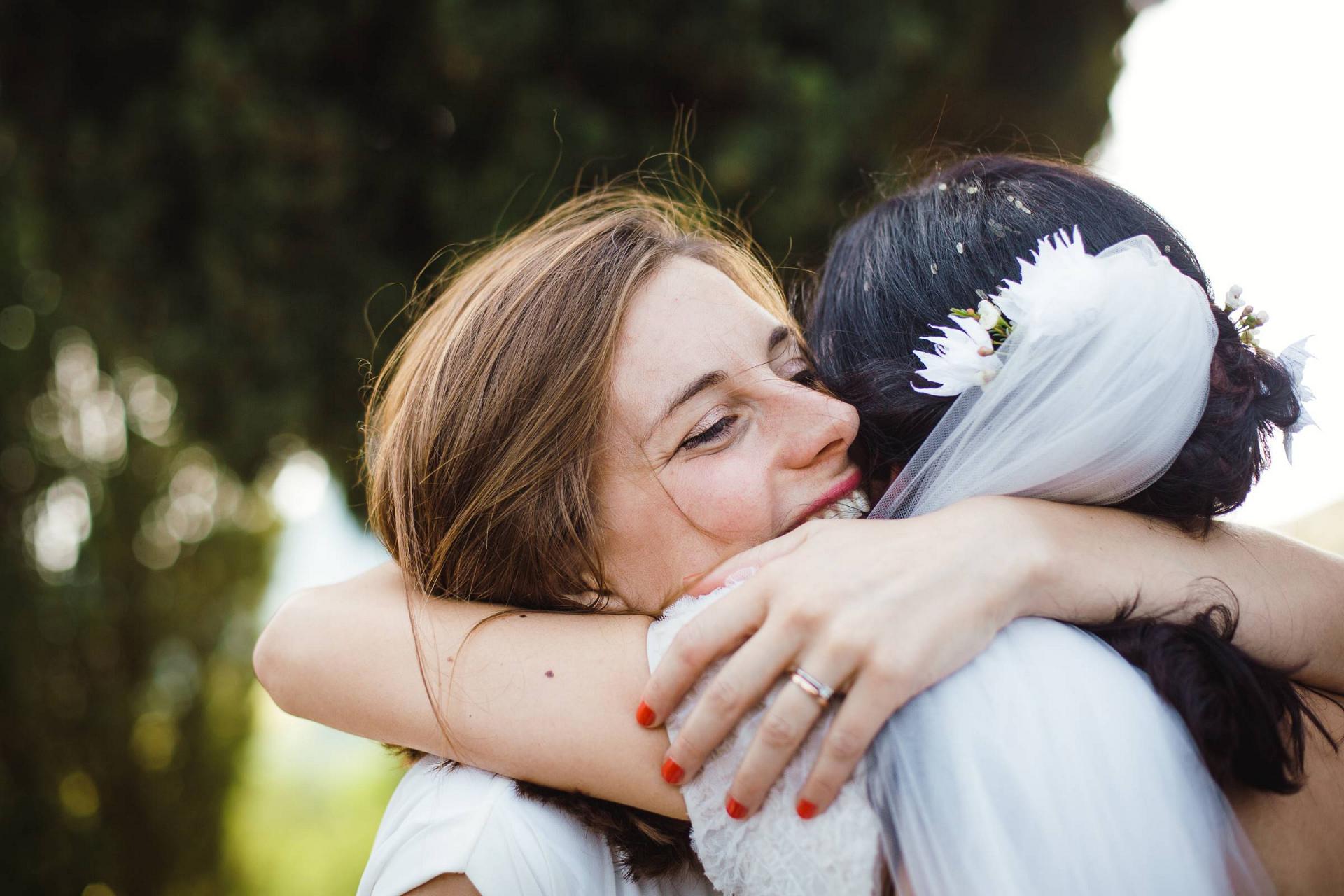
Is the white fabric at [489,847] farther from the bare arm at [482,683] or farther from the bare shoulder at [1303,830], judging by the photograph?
the bare shoulder at [1303,830]

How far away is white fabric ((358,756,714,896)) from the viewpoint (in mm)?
1517

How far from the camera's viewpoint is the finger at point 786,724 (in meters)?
1.28

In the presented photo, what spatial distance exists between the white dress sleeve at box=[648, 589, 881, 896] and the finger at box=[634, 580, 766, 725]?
0.04 metres

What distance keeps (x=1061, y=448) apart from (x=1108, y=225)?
63cm

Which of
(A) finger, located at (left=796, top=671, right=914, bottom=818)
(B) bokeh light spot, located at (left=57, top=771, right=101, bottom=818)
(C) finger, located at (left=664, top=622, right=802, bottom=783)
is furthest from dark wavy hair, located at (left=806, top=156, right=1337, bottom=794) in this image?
(B) bokeh light spot, located at (left=57, top=771, right=101, bottom=818)

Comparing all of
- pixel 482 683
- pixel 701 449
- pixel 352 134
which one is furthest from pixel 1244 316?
pixel 352 134

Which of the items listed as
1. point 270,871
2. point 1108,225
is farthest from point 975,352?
point 270,871

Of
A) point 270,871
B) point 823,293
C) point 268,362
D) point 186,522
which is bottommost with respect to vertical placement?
point 270,871

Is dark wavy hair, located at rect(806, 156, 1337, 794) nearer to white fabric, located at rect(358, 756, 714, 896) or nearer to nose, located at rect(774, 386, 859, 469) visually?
nose, located at rect(774, 386, 859, 469)

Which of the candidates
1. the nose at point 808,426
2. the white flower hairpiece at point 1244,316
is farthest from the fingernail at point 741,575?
the white flower hairpiece at point 1244,316

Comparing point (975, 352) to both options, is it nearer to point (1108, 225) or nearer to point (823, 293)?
point (1108, 225)

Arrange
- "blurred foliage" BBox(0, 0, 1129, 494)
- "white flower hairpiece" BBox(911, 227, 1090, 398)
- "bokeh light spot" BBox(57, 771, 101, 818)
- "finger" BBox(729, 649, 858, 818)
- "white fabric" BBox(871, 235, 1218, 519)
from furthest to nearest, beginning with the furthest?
"bokeh light spot" BBox(57, 771, 101, 818), "blurred foliage" BBox(0, 0, 1129, 494), "white flower hairpiece" BBox(911, 227, 1090, 398), "white fabric" BBox(871, 235, 1218, 519), "finger" BBox(729, 649, 858, 818)

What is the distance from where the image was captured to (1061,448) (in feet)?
5.00

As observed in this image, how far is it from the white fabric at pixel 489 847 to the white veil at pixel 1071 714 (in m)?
0.65
